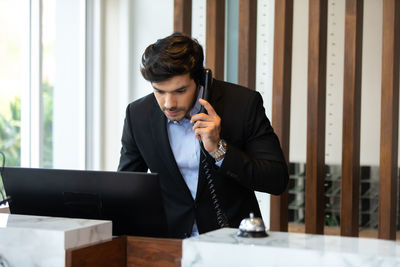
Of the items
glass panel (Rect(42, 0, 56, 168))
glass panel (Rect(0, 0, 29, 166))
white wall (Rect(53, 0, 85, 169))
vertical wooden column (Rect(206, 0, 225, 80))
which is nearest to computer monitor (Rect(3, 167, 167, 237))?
vertical wooden column (Rect(206, 0, 225, 80))

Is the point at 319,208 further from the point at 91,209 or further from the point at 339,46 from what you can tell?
the point at 339,46

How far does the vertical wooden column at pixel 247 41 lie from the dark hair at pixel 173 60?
107 cm

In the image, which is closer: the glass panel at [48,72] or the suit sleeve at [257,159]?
the suit sleeve at [257,159]

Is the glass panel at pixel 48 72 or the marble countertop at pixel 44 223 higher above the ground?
the glass panel at pixel 48 72

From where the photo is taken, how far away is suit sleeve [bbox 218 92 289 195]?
2143 millimetres

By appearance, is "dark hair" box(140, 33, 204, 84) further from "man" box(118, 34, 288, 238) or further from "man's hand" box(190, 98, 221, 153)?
"man's hand" box(190, 98, 221, 153)

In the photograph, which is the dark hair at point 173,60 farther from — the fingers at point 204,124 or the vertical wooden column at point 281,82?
the vertical wooden column at point 281,82

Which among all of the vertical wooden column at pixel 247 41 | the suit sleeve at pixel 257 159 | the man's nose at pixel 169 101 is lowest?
the suit sleeve at pixel 257 159

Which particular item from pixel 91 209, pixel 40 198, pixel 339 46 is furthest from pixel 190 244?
pixel 339 46

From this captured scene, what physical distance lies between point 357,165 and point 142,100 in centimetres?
142

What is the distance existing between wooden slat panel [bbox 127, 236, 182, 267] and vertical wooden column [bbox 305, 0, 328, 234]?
1.84m

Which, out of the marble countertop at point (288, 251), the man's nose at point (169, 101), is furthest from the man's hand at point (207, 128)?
the marble countertop at point (288, 251)

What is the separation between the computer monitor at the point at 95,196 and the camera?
5.75ft

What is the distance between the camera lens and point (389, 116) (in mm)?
3215
